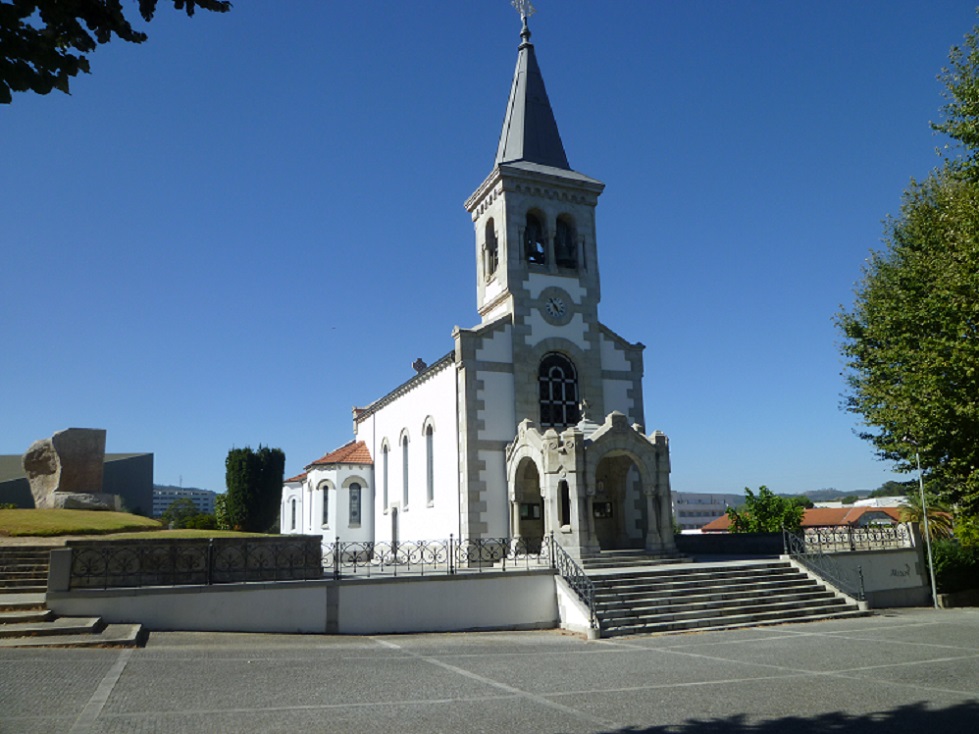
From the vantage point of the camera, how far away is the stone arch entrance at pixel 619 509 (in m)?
27.2

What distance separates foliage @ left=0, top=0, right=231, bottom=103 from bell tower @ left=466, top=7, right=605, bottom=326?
2185cm

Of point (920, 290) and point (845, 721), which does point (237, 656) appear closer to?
point (845, 721)

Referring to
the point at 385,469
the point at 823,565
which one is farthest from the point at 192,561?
the point at 385,469

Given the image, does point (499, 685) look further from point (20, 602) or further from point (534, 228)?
point (534, 228)

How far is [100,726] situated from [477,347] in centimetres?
1908

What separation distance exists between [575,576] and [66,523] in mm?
15707

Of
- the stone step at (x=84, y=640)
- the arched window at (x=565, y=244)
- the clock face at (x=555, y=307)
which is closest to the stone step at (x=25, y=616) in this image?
the stone step at (x=84, y=640)

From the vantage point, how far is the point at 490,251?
99.5 feet

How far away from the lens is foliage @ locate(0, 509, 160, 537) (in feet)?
72.4

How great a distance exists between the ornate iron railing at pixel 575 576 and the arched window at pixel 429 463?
8.85m

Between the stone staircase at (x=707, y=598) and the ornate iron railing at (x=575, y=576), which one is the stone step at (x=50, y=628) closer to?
the ornate iron railing at (x=575, y=576)

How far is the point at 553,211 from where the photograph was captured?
29.6 metres

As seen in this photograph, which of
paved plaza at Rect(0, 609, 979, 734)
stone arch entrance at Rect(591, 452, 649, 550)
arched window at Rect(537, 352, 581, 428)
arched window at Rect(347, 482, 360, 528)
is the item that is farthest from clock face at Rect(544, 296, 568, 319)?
arched window at Rect(347, 482, 360, 528)

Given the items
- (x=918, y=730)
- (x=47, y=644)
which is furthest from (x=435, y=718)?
(x=47, y=644)
